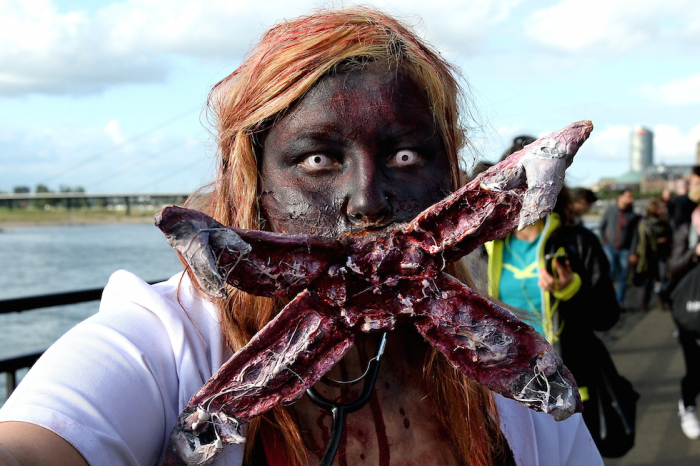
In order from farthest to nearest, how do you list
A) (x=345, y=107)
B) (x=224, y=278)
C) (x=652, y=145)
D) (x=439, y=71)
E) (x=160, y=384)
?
(x=652, y=145)
(x=439, y=71)
(x=345, y=107)
(x=160, y=384)
(x=224, y=278)

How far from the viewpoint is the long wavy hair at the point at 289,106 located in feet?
4.27

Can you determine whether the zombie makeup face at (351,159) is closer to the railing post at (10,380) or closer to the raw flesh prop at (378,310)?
the raw flesh prop at (378,310)

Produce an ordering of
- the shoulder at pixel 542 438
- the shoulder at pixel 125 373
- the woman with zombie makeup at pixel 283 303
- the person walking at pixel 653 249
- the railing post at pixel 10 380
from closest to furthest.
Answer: the shoulder at pixel 125 373 < the woman with zombie makeup at pixel 283 303 < the shoulder at pixel 542 438 < the railing post at pixel 10 380 < the person walking at pixel 653 249

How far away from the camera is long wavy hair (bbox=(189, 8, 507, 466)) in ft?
4.27

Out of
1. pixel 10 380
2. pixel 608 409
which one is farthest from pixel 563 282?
pixel 10 380

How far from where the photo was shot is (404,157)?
4.26 feet

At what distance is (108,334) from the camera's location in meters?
1.16

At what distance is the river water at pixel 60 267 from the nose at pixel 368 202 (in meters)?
1.76

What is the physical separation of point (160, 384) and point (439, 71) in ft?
3.19

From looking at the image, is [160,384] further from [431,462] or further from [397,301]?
[431,462]

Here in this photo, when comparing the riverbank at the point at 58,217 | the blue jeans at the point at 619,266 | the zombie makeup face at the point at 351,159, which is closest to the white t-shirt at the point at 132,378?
the zombie makeup face at the point at 351,159

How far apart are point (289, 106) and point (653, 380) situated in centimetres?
607

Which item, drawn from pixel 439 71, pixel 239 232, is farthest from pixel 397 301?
pixel 439 71

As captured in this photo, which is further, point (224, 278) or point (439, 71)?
point (439, 71)
